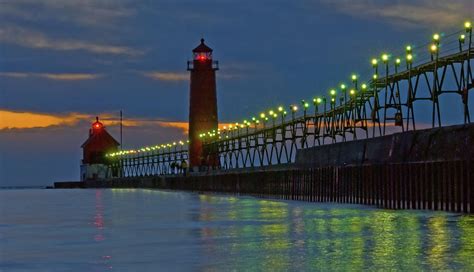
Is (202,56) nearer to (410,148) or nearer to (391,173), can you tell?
(391,173)

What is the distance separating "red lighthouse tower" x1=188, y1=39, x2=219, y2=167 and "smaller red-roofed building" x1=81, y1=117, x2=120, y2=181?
63213 mm

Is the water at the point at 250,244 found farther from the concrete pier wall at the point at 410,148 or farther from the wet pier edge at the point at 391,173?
the concrete pier wall at the point at 410,148

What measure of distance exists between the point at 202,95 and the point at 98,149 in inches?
2711

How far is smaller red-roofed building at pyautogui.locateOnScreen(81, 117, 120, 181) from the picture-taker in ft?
582

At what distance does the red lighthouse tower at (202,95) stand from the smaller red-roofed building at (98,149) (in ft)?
207

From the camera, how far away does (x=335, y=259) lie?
60.7 ft

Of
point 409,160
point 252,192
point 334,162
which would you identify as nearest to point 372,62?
point 334,162

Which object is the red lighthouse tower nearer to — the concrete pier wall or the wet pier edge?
the wet pier edge

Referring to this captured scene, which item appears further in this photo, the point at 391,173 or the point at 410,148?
the point at 391,173

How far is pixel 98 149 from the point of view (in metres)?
177

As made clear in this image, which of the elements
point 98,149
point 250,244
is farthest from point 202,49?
point 250,244

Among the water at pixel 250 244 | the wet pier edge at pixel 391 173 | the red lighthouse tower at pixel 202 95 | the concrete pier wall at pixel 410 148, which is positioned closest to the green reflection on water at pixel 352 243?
the water at pixel 250 244

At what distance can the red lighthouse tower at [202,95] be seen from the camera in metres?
113

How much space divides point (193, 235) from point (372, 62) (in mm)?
39222
